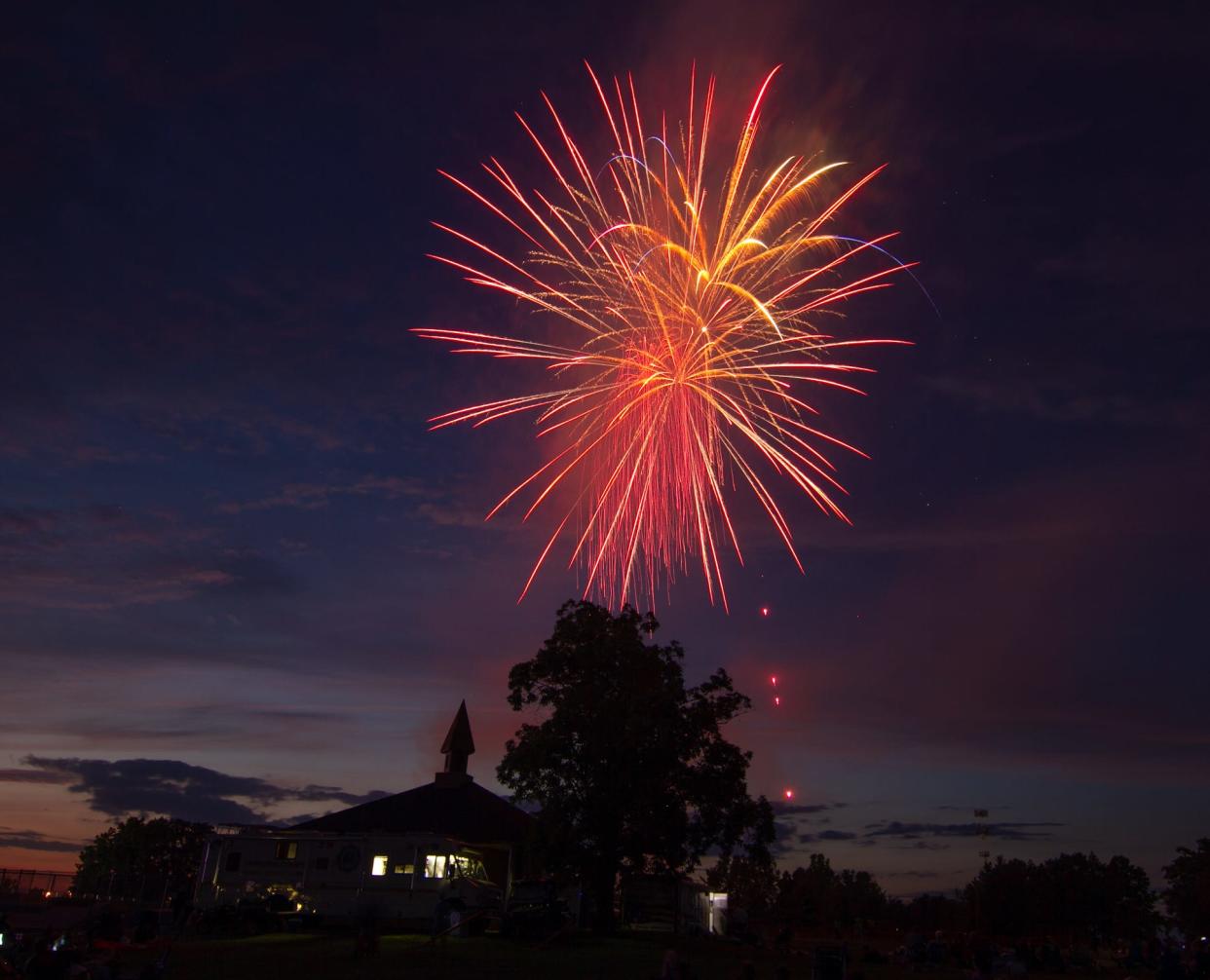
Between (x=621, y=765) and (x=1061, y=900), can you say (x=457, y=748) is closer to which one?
(x=621, y=765)

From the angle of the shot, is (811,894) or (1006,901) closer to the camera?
(1006,901)

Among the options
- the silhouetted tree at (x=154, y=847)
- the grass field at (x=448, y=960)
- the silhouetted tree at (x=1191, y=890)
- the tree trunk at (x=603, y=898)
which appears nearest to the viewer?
the grass field at (x=448, y=960)

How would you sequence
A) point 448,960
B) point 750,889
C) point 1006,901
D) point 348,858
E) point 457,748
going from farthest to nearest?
1. point 750,889
2. point 1006,901
3. point 457,748
4. point 348,858
5. point 448,960

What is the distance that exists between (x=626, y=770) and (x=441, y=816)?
15.6 meters

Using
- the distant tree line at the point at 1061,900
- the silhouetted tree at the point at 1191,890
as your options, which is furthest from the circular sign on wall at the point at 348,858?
the silhouetted tree at the point at 1191,890

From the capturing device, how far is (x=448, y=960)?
81.8 feet

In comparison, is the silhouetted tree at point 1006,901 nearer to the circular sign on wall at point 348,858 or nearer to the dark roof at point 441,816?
the dark roof at point 441,816

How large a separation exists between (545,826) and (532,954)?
8.11 m

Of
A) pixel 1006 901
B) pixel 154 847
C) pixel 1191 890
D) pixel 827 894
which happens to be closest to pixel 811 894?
pixel 827 894

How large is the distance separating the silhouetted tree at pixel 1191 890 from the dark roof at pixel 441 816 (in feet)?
158

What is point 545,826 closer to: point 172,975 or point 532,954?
point 532,954

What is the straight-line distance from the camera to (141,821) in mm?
96938

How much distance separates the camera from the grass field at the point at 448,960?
75.4 ft

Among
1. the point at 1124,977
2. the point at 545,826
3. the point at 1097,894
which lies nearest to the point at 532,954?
the point at 545,826
